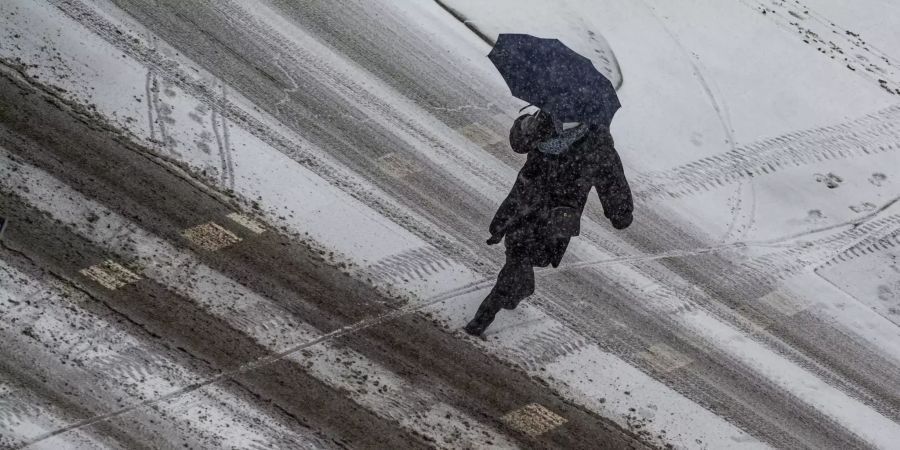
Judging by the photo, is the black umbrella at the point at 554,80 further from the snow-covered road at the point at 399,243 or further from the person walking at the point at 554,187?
the snow-covered road at the point at 399,243

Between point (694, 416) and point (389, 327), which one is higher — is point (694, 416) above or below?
above

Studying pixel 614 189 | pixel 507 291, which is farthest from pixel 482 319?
pixel 614 189

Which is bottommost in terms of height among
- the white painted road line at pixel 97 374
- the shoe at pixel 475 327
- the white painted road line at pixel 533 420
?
the white painted road line at pixel 97 374

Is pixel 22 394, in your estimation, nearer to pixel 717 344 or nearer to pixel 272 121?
pixel 272 121

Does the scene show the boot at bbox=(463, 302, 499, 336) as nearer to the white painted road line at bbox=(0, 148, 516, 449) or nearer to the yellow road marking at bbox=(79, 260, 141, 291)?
the white painted road line at bbox=(0, 148, 516, 449)


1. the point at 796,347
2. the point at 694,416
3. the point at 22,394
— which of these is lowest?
the point at 22,394

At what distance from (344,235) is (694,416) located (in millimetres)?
2677

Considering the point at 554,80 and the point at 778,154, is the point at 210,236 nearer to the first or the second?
the point at 554,80

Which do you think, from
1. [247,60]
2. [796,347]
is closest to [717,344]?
[796,347]

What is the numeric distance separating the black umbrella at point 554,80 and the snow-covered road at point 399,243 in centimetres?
178

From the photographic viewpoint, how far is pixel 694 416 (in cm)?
791

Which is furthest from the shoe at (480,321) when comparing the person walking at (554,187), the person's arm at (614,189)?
the person's arm at (614,189)

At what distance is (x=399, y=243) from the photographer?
854 centimetres

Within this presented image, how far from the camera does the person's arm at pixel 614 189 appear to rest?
7266mm
